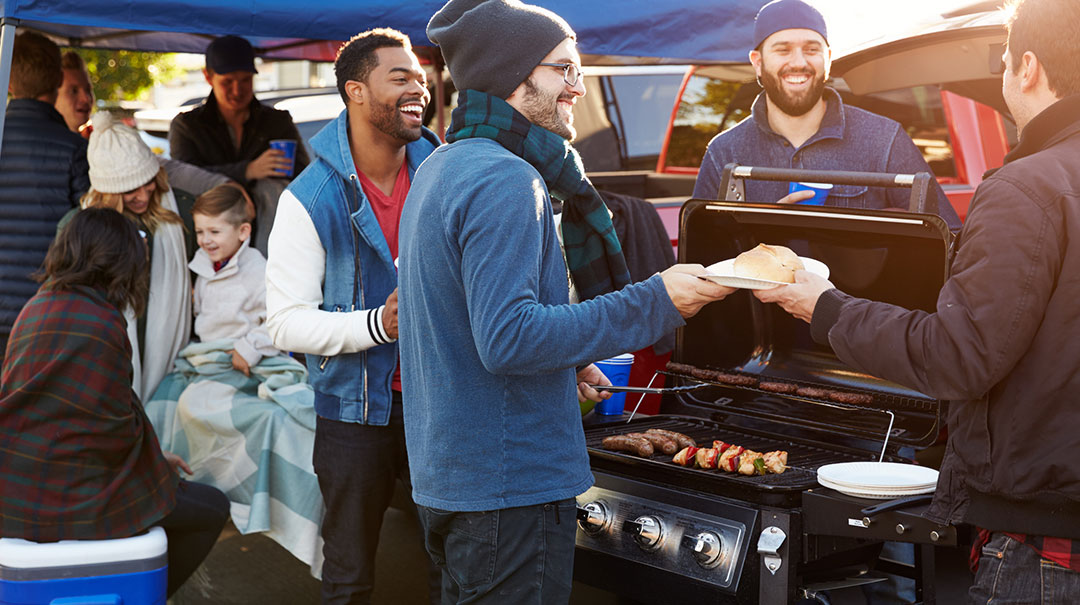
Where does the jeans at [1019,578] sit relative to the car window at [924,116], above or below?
Result: below

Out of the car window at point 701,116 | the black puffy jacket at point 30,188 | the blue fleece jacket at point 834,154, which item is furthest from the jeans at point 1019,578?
the car window at point 701,116

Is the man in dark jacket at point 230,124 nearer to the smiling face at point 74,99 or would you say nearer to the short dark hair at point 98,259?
the smiling face at point 74,99

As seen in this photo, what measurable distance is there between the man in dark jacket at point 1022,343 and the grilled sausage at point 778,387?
929mm

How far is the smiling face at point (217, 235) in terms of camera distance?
434 cm

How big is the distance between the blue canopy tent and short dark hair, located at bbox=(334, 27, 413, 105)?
65cm

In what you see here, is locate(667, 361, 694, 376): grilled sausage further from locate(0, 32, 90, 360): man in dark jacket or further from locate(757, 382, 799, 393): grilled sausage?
locate(0, 32, 90, 360): man in dark jacket

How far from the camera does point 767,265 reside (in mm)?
2355

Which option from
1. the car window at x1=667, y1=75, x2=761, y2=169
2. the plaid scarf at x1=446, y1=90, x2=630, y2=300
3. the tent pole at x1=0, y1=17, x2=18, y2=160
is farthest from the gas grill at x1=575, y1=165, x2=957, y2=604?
the car window at x1=667, y1=75, x2=761, y2=169

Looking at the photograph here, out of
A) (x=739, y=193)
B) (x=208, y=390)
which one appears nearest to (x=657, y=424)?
(x=739, y=193)

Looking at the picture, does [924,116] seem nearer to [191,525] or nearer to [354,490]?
[354,490]

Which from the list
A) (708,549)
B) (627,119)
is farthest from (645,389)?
(627,119)

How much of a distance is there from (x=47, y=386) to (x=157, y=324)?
38.8 inches

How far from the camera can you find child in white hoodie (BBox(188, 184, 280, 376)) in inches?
170

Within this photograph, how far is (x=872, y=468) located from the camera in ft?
8.43
